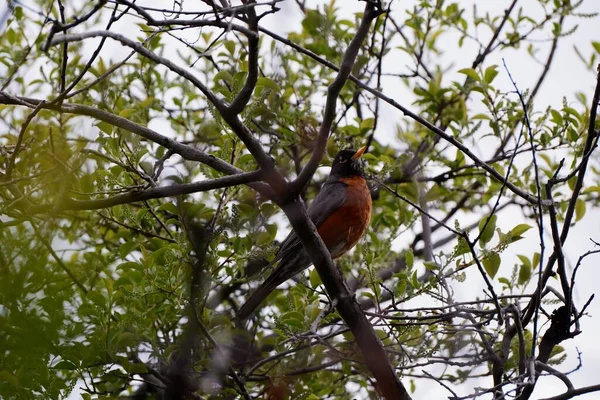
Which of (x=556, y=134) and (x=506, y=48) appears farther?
(x=506, y=48)

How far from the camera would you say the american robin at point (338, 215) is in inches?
199

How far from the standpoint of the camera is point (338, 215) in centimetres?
571

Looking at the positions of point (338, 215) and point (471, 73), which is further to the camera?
point (338, 215)

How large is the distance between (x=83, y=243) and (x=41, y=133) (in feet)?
6.77

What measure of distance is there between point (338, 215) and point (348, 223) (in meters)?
0.14

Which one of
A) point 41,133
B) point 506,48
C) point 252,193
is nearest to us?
point 41,133

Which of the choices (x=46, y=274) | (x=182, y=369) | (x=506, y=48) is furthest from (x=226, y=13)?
(x=506, y=48)

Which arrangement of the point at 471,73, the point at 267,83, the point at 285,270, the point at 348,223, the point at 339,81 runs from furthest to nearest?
the point at 348,223
the point at 471,73
the point at 285,270
the point at 267,83
the point at 339,81

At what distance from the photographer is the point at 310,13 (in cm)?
605

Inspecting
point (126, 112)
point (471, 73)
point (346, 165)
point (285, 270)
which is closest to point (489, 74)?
point (471, 73)

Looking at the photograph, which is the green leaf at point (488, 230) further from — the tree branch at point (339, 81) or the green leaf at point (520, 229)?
the tree branch at point (339, 81)

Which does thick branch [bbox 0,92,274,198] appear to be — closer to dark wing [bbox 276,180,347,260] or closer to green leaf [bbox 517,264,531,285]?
green leaf [bbox 517,264,531,285]

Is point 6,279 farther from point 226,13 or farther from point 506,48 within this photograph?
point 506,48

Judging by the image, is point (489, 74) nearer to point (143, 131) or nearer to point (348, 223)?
point (348, 223)
